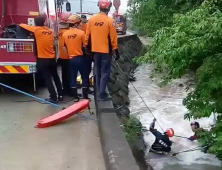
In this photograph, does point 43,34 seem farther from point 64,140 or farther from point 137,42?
point 137,42

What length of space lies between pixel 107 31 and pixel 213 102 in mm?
2432

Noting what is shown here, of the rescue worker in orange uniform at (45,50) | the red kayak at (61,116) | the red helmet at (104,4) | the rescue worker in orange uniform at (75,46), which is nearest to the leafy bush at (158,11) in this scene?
the rescue worker in orange uniform at (75,46)

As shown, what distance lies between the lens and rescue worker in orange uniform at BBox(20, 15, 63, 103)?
832 cm

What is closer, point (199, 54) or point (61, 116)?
point (199, 54)

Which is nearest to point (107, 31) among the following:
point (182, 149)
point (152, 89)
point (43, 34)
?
point (43, 34)

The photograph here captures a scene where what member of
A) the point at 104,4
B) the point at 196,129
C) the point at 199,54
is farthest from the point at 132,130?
the point at 199,54

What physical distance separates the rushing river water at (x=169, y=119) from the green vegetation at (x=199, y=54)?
2775 millimetres

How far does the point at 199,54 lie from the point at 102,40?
229 centimetres

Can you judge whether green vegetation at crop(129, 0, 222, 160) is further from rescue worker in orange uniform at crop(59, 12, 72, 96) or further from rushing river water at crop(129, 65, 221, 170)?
rescue worker in orange uniform at crop(59, 12, 72, 96)

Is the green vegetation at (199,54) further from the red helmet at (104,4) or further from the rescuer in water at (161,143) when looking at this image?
the rescuer in water at (161,143)

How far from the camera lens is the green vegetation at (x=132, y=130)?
873 cm

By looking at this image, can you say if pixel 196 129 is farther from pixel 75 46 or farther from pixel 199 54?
pixel 199 54

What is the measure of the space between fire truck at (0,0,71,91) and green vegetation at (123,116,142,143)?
7.09ft

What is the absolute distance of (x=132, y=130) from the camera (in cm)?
931
